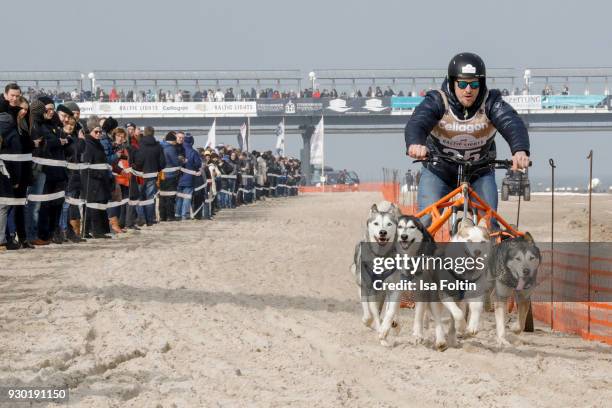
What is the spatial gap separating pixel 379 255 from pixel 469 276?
0.66m

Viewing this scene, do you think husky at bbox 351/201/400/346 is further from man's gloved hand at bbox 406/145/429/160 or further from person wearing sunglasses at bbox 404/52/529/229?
person wearing sunglasses at bbox 404/52/529/229

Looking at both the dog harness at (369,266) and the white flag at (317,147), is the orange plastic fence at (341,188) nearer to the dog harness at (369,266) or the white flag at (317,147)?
the white flag at (317,147)

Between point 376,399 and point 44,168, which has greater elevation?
point 44,168

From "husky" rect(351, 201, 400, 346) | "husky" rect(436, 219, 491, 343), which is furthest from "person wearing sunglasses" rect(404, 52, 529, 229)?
"husky" rect(436, 219, 491, 343)

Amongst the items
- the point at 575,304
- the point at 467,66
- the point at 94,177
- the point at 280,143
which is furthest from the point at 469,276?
the point at 280,143

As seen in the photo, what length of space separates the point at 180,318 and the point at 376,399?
347 cm

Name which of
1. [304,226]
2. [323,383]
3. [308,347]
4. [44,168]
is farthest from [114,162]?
[323,383]

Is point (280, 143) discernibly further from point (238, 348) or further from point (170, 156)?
point (238, 348)

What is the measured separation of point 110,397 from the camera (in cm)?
623

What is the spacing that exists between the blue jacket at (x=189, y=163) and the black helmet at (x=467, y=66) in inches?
661

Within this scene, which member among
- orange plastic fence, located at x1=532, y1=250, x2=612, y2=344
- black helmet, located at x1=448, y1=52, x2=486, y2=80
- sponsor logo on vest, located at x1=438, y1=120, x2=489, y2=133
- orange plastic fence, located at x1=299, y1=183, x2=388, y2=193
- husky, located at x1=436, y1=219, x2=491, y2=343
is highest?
black helmet, located at x1=448, y1=52, x2=486, y2=80

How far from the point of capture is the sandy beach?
645 centimetres

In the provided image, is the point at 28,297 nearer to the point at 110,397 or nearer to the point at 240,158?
the point at 110,397

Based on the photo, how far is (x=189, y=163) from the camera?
82.5 feet
